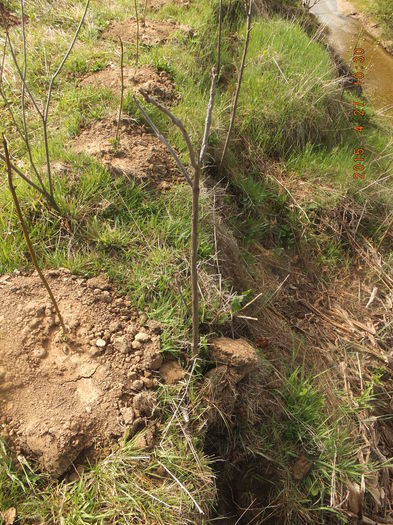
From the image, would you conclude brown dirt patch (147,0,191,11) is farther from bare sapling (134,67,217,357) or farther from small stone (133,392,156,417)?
small stone (133,392,156,417)

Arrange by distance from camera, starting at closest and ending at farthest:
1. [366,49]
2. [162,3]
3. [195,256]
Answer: [195,256] → [162,3] → [366,49]

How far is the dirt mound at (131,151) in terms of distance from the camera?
2463mm

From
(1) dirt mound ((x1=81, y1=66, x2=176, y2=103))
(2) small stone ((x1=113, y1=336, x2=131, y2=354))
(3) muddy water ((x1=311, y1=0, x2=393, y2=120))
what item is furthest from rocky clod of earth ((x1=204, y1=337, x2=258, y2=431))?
(3) muddy water ((x1=311, y1=0, x2=393, y2=120))

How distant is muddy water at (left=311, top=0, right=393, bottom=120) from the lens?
261 inches

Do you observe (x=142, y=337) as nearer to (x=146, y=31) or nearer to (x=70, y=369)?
(x=70, y=369)

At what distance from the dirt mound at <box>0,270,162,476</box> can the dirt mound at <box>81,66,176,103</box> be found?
1.69 m

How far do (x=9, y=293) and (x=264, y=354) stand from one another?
4.59ft

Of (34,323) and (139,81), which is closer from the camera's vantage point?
(34,323)

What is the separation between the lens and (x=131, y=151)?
2.57 m

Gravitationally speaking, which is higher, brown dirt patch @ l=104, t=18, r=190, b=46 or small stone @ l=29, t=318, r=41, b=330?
brown dirt patch @ l=104, t=18, r=190, b=46

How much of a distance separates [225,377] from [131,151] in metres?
1.52

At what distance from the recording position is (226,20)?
4.30 meters

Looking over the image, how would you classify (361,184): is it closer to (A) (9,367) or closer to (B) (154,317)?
(B) (154,317)

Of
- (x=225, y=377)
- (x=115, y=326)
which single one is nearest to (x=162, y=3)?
(x=115, y=326)
